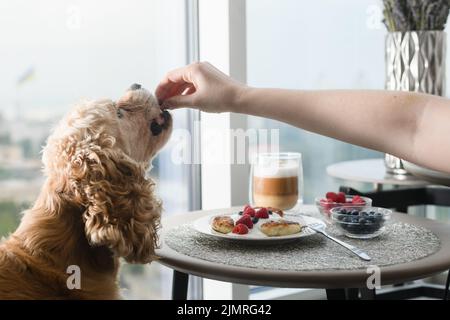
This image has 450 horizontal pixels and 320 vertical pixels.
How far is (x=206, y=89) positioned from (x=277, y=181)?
368mm

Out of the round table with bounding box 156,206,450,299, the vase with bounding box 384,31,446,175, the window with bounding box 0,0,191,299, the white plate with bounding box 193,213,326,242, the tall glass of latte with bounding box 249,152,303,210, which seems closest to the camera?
the round table with bounding box 156,206,450,299

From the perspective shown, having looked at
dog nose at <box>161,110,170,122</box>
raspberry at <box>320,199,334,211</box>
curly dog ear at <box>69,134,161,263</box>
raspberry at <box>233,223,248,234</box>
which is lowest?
raspberry at <box>233,223,248,234</box>

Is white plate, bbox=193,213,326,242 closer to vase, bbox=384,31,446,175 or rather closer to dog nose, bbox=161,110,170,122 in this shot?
dog nose, bbox=161,110,170,122

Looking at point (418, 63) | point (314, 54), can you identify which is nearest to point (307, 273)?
point (418, 63)

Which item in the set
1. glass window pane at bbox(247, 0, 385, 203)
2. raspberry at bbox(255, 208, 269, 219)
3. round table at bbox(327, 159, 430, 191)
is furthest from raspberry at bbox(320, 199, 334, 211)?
glass window pane at bbox(247, 0, 385, 203)

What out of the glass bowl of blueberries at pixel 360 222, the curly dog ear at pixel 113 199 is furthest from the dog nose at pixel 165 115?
the glass bowl of blueberries at pixel 360 222

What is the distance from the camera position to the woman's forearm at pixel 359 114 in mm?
1232

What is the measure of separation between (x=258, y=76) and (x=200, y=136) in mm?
451

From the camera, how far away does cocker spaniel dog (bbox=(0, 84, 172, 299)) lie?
1.21 meters

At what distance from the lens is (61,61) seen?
228cm

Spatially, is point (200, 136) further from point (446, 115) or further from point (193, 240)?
point (446, 115)

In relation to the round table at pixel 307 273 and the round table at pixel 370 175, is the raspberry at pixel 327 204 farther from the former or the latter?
the round table at pixel 370 175

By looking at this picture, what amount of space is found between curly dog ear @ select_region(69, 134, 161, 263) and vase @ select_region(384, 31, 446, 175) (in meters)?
1.26
